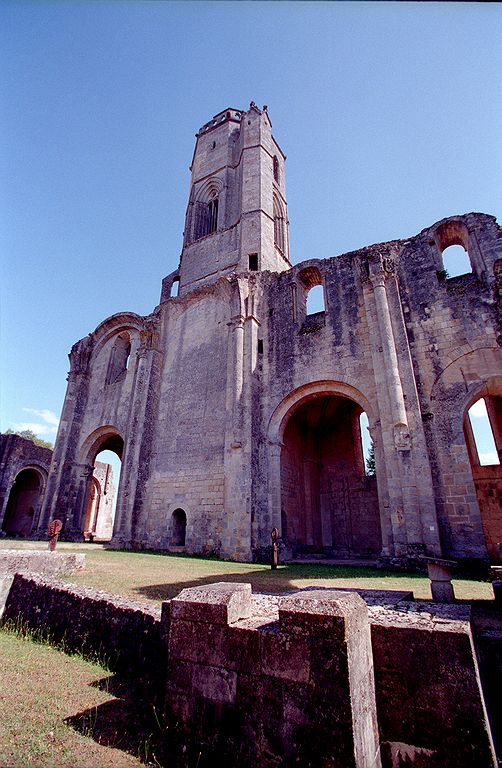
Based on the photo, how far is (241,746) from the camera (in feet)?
7.22

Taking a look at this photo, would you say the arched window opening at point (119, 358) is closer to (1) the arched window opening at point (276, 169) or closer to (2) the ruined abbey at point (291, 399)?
(2) the ruined abbey at point (291, 399)

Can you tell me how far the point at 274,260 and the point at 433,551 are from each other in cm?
1567

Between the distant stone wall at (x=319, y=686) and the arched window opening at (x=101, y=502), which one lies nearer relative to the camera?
the distant stone wall at (x=319, y=686)

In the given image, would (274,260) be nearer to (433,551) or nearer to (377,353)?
(377,353)

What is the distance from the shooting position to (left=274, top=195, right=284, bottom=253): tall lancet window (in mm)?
22361

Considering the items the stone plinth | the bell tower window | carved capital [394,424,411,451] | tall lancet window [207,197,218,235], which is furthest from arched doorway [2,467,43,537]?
the stone plinth

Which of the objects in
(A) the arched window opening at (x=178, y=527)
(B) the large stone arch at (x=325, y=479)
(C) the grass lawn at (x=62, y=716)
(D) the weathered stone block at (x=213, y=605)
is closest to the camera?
(C) the grass lawn at (x=62, y=716)

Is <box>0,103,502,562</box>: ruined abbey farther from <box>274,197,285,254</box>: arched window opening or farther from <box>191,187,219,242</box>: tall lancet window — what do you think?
<box>191,187,219,242</box>: tall lancet window

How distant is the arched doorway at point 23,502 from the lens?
83.5 ft

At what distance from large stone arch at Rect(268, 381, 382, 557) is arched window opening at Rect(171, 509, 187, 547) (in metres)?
3.99

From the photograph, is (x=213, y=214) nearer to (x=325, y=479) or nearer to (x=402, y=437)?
(x=325, y=479)

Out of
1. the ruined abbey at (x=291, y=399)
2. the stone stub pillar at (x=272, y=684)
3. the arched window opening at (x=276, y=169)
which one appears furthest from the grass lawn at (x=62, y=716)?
the arched window opening at (x=276, y=169)

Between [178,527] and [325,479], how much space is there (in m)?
7.39

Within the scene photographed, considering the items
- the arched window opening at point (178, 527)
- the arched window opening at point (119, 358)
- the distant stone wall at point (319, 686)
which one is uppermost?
the arched window opening at point (119, 358)
